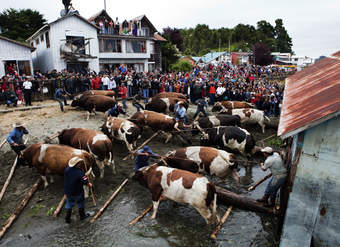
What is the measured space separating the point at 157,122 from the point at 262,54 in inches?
2456

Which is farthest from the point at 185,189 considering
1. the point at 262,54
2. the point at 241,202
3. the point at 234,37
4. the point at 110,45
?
the point at 234,37

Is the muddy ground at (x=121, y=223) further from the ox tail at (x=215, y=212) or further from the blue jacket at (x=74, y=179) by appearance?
the blue jacket at (x=74, y=179)

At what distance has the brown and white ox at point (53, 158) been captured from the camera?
8594 millimetres

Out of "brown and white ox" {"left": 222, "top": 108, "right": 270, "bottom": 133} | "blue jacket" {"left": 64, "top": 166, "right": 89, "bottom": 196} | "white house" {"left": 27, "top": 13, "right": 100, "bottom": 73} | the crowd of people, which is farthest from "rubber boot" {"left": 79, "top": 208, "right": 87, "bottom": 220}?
"white house" {"left": 27, "top": 13, "right": 100, "bottom": 73}

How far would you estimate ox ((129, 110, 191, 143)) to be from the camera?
1315 cm

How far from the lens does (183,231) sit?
23.0ft

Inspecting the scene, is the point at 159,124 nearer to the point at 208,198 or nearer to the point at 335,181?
the point at 208,198

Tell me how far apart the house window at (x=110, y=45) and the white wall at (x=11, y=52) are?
36.6 ft

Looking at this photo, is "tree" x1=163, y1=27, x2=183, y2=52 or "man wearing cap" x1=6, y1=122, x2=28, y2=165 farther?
"tree" x1=163, y1=27, x2=183, y2=52

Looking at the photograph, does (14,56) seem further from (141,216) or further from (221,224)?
(221,224)

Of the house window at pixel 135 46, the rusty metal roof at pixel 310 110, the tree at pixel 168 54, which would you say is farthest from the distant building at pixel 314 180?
the tree at pixel 168 54

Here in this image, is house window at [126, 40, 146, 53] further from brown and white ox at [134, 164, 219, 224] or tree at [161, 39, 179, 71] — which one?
brown and white ox at [134, 164, 219, 224]

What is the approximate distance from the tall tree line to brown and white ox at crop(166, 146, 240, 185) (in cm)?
9236

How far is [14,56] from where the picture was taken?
22.9 meters
